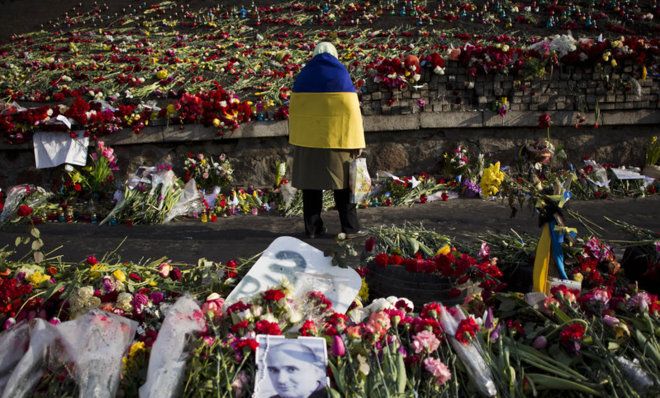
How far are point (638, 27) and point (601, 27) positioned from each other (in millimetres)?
656

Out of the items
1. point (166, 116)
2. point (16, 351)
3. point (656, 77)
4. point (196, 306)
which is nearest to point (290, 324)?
point (196, 306)

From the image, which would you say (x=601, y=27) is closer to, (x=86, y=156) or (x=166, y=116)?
(x=166, y=116)

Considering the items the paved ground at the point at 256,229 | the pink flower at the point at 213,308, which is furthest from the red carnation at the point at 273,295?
the paved ground at the point at 256,229

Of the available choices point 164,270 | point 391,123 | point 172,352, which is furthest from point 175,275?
point 391,123

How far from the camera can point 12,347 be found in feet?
8.75

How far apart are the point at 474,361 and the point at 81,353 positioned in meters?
1.53

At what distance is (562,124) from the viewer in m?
8.35

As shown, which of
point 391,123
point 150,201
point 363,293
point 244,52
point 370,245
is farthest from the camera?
point 244,52

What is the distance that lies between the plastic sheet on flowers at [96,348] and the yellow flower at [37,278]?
64 centimetres

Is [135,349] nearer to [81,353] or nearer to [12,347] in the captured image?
[81,353]

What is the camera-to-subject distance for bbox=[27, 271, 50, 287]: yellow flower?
3.22m

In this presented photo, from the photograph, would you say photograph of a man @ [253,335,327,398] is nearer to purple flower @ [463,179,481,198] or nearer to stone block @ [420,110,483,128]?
purple flower @ [463,179,481,198]

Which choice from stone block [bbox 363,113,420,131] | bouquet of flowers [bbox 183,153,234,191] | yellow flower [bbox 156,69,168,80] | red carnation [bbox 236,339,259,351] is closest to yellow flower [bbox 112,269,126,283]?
red carnation [bbox 236,339,259,351]

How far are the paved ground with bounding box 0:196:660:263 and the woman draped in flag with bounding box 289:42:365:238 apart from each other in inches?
23.6
